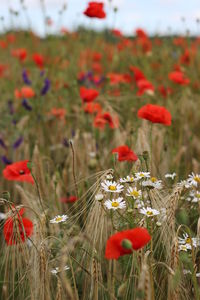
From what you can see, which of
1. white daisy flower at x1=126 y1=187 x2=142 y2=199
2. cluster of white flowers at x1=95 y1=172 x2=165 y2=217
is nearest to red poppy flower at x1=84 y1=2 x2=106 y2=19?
cluster of white flowers at x1=95 y1=172 x2=165 y2=217

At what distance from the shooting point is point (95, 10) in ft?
8.59

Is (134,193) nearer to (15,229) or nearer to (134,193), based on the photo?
(134,193)

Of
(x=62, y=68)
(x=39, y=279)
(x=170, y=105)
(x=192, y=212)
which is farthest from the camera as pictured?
(x=62, y=68)

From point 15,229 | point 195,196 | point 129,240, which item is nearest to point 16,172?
point 15,229

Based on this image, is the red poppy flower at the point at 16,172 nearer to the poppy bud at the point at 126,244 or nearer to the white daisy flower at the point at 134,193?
the white daisy flower at the point at 134,193

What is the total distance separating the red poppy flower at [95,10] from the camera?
8.59ft

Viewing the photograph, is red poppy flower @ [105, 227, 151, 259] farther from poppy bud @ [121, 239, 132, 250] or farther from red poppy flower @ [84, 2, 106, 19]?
red poppy flower @ [84, 2, 106, 19]

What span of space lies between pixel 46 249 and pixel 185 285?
0.46m

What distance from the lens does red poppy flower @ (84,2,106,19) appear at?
262cm

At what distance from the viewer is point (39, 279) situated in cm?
123

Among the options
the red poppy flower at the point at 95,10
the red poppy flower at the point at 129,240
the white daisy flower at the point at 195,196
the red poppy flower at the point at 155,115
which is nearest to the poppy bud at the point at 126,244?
the red poppy flower at the point at 129,240

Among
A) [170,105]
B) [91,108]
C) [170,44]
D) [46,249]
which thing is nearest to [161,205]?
[46,249]

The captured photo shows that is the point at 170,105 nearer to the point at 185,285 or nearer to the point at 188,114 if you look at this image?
the point at 188,114

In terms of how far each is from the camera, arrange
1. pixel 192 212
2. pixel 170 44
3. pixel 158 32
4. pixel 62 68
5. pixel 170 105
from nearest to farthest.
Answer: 1. pixel 192 212
2. pixel 170 105
3. pixel 62 68
4. pixel 158 32
5. pixel 170 44
